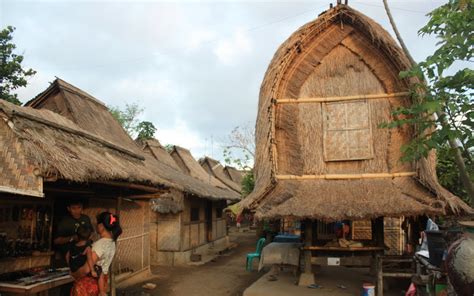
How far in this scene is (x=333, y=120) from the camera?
360 inches

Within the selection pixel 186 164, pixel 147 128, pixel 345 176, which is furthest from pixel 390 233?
pixel 147 128

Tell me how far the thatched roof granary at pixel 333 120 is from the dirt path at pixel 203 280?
3.18 m

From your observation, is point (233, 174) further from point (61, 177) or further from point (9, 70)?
point (61, 177)

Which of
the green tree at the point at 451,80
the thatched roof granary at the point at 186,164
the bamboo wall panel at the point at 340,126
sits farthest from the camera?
the thatched roof granary at the point at 186,164

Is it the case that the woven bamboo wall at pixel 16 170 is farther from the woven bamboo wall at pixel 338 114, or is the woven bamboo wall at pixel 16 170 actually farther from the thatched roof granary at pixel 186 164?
the thatched roof granary at pixel 186 164

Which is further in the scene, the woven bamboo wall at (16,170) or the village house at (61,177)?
the village house at (61,177)

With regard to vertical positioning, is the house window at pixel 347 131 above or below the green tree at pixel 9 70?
below

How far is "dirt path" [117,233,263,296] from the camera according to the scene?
990cm

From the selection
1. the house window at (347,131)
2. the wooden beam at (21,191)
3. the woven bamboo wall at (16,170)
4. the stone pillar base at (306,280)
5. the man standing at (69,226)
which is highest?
the house window at (347,131)

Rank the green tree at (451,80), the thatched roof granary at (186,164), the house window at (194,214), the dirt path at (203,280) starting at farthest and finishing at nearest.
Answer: the thatched roof granary at (186,164) → the house window at (194,214) → the dirt path at (203,280) → the green tree at (451,80)

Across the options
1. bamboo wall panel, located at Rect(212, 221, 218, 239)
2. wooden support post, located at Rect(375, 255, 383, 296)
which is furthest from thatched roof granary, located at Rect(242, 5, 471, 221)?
bamboo wall panel, located at Rect(212, 221, 218, 239)

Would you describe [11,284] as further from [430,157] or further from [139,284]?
[430,157]

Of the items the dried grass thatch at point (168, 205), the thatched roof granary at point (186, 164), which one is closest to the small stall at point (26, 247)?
the dried grass thatch at point (168, 205)

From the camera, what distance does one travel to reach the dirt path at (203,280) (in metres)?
9.90
